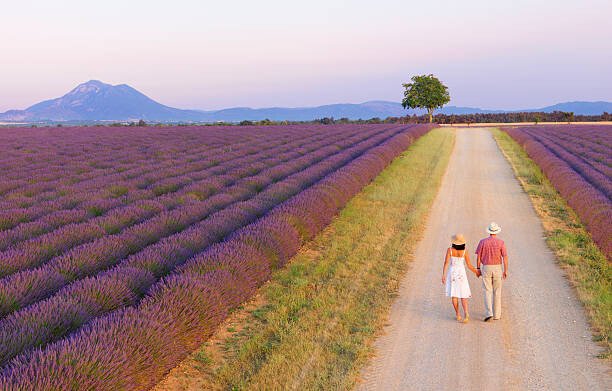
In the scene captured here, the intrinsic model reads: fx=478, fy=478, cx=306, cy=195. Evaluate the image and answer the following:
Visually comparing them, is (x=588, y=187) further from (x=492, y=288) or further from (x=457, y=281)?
(x=457, y=281)

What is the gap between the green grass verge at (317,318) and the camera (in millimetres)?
4441

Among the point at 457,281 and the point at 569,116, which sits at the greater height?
the point at 569,116

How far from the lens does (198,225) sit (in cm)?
782

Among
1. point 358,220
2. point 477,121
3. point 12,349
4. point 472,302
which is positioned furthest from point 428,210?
point 477,121

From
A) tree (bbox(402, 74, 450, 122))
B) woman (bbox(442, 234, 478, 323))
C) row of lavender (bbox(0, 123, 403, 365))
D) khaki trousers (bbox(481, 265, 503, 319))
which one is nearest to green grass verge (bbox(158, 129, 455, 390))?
woman (bbox(442, 234, 478, 323))

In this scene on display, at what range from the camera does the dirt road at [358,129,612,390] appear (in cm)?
441

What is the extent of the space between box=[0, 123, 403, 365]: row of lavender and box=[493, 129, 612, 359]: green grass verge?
4925 millimetres

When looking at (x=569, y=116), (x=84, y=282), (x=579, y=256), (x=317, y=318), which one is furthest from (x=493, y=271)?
(x=569, y=116)

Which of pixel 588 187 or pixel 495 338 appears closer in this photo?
pixel 495 338

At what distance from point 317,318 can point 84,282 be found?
258 cm

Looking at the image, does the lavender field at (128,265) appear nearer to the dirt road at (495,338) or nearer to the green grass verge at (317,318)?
the green grass verge at (317,318)

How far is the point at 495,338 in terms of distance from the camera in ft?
17.2

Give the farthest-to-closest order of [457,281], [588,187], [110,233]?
[588,187] → [110,233] → [457,281]

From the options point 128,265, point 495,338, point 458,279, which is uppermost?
point 128,265
